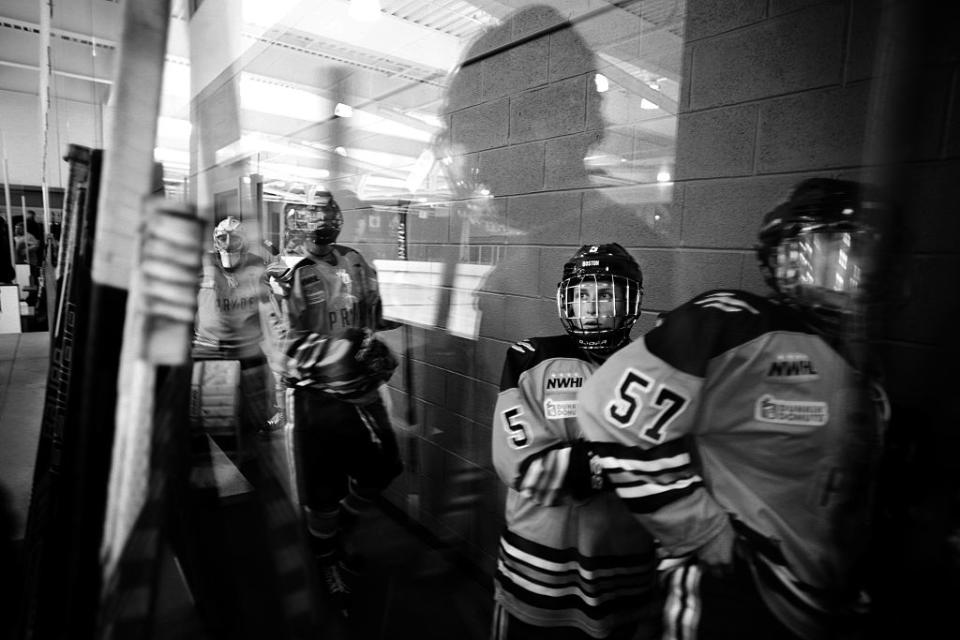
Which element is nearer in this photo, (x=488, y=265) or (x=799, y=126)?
(x=799, y=126)

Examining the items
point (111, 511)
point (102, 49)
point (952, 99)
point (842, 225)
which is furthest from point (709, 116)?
point (111, 511)

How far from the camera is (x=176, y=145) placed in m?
0.37

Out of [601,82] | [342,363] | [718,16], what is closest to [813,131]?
[718,16]

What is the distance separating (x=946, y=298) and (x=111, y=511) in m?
0.78

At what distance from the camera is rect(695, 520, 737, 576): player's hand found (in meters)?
0.82

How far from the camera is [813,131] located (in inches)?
43.3

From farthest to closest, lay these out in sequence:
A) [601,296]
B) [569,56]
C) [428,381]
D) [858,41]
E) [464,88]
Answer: [428,381]
[464,88]
[569,56]
[601,296]
[858,41]

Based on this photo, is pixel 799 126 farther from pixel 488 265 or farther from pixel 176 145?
pixel 176 145

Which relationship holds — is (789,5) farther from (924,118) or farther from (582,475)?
(582,475)

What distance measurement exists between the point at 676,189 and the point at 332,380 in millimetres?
1267

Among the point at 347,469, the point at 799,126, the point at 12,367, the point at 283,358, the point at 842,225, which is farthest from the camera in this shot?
the point at 347,469

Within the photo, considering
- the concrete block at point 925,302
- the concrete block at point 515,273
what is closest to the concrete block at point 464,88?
the concrete block at point 515,273

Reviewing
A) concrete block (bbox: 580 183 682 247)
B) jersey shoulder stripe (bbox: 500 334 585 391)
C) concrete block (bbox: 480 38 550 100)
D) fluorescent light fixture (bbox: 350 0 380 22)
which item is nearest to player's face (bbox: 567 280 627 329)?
jersey shoulder stripe (bbox: 500 334 585 391)

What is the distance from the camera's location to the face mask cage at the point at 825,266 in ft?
2.01
